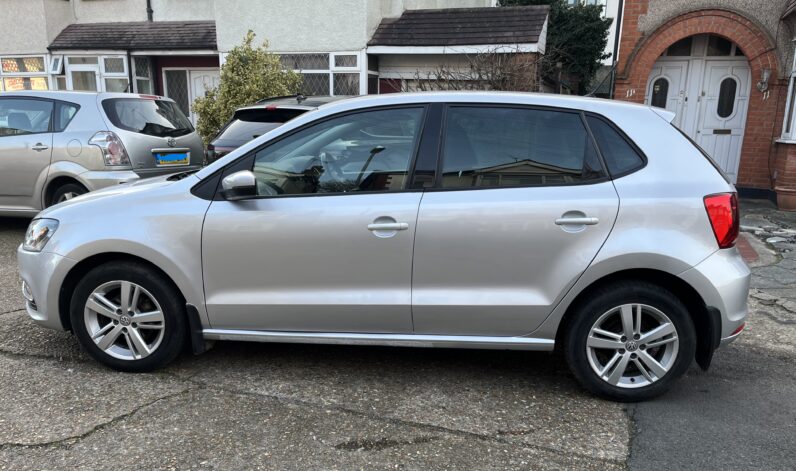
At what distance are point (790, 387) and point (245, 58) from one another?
9592 mm

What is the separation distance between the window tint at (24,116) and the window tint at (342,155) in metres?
4.74

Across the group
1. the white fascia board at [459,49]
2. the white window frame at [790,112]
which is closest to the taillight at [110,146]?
the white fascia board at [459,49]

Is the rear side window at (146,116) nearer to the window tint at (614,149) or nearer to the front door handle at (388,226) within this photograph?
the front door handle at (388,226)

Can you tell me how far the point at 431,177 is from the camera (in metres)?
3.30

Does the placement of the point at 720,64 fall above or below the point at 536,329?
above

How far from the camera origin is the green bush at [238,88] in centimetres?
1024

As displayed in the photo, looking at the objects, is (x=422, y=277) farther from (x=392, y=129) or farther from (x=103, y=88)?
(x=103, y=88)

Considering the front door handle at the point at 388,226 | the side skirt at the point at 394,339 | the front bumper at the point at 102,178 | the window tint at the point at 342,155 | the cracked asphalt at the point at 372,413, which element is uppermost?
the window tint at the point at 342,155

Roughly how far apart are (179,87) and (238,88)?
5.83 meters

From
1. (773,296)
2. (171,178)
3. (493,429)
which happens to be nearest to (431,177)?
(493,429)

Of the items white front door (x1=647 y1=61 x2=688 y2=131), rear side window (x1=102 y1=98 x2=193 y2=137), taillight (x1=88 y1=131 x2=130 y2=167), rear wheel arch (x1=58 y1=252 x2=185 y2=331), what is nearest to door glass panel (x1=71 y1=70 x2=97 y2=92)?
rear side window (x1=102 y1=98 x2=193 y2=137)

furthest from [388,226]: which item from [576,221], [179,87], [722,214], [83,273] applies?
[179,87]

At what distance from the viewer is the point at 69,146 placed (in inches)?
260

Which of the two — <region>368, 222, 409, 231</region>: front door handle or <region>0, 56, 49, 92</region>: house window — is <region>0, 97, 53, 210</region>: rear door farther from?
<region>0, 56, 49, 92</region>: house window
